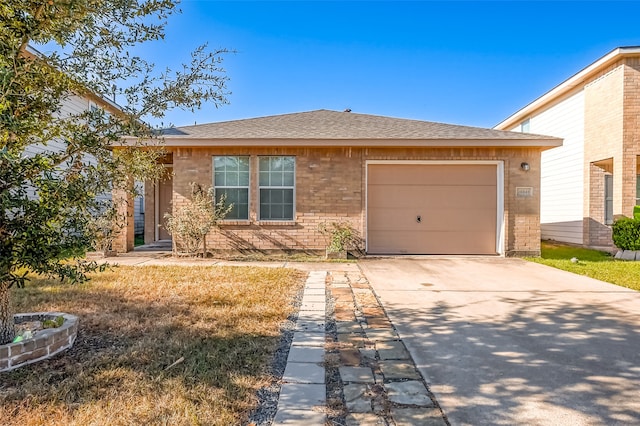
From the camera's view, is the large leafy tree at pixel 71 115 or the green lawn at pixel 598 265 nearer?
the large leafy tree at pixel 71 115

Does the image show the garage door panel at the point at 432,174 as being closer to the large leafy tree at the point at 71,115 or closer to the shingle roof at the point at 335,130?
the shingle roof at the point at 335,130

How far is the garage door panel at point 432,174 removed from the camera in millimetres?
9391

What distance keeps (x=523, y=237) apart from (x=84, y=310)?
9.45m

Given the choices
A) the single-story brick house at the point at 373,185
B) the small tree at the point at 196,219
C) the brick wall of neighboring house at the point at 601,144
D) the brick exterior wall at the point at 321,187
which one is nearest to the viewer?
the small tree at the point at 196,219

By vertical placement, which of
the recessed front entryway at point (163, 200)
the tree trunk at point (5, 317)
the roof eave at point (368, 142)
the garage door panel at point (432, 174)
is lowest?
the tree trunk at point (5, 317)

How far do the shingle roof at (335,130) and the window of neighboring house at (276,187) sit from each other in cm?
73

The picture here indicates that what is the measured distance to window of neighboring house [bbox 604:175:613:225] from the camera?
1123 centimetres

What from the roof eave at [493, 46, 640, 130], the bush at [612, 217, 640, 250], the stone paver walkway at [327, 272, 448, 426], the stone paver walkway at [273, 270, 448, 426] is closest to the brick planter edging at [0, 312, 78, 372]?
the stone paver walkway at [273, 270, 448, 426]

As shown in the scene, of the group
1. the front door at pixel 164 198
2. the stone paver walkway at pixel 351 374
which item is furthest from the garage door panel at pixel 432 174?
the front door at pixel 164 198

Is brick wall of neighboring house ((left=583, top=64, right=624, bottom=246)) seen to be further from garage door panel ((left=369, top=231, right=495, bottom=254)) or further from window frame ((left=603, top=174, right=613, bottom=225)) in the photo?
garage door panel ((left=369, top=231, right=495, bottom=254))

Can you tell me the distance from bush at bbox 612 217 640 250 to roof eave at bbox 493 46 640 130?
15.4ft

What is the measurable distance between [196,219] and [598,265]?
372 inches

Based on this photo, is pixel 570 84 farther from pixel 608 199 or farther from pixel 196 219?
pixel 196 219

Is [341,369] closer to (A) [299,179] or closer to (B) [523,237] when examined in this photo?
(A) [299,179]
